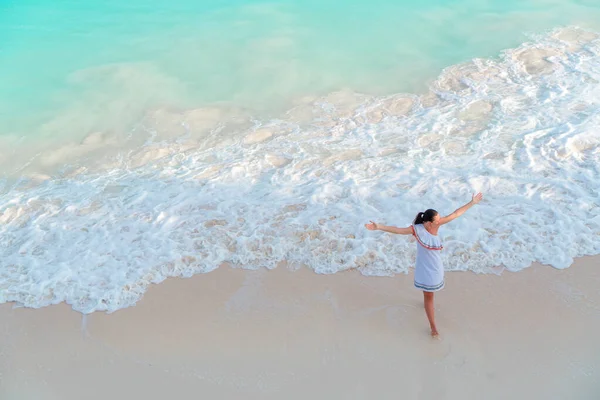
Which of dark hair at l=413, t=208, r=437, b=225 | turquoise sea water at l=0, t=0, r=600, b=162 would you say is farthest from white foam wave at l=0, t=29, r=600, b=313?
dark hair at l=413, t=208, r=437, b=225

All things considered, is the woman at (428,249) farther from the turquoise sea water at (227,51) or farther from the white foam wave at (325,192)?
the turquoise sea water at (227,51)

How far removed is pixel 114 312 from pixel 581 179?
6006mm

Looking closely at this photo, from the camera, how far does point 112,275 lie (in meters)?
6.33

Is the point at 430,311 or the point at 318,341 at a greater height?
the point at 430,311

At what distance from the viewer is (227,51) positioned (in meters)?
12.4

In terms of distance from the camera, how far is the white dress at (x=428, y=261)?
16.1 feet

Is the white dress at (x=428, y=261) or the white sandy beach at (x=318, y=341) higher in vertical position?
the white dress at (x=428, y=261)

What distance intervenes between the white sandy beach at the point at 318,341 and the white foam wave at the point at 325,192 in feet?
0.90

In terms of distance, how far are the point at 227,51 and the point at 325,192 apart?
625 cm

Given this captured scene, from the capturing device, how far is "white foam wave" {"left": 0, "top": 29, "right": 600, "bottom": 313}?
6.30 m

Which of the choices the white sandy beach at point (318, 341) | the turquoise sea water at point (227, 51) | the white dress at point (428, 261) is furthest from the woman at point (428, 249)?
the turquoise sea water at point (227, 51)

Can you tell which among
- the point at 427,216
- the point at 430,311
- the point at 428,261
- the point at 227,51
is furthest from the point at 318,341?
the point at 227,51

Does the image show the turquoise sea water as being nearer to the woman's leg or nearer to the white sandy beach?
the white sandy beach

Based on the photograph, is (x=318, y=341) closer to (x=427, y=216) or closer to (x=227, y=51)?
(x=427, y=216)
